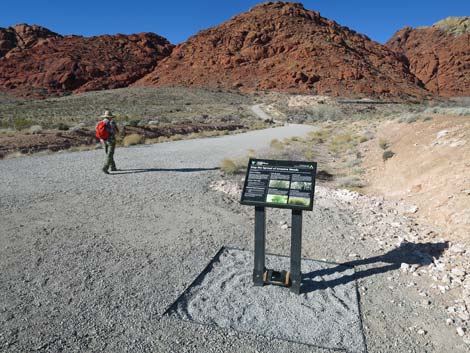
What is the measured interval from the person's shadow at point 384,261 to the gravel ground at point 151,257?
0.09ft

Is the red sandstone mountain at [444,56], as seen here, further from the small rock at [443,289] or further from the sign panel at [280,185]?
the sign panel at [280,185]

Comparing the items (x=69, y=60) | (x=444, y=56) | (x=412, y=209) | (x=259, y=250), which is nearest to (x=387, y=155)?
(x=412, y=209)

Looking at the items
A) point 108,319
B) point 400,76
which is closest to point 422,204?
point 108,319

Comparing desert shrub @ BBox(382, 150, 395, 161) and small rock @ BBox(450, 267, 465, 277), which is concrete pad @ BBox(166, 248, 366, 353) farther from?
desert shrub @ BBox(382, 150, 395, 161)

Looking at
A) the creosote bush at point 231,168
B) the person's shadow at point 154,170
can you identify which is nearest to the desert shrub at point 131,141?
the person's shadow at point 154,170

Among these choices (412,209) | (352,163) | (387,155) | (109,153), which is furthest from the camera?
(352,163)

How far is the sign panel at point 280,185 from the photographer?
3817 mm

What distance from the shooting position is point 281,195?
389 centimetres

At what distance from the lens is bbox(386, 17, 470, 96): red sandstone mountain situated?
9027 cm

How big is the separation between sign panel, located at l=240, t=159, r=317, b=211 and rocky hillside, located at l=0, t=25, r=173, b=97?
89.6 metres

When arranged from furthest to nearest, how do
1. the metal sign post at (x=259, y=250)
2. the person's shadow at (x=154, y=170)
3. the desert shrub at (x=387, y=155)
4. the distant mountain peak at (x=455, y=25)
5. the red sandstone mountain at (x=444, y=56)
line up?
the distant mountain peak at (x=455, y=25)
the red sandstone mountain at (x=444, y=56)
the desert shrub at (x=387, y=155)
the person's shadow at (x=154, y=170)
the metal sign post at (x=259, y=250)

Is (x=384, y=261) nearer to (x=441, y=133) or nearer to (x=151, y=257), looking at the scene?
(x=151, y=257)

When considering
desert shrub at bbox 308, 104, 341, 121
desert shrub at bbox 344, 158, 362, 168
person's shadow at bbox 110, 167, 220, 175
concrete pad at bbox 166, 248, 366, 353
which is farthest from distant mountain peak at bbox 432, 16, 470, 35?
concrete pad at bbox 166, 248, 366, 353

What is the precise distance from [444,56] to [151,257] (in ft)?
382
